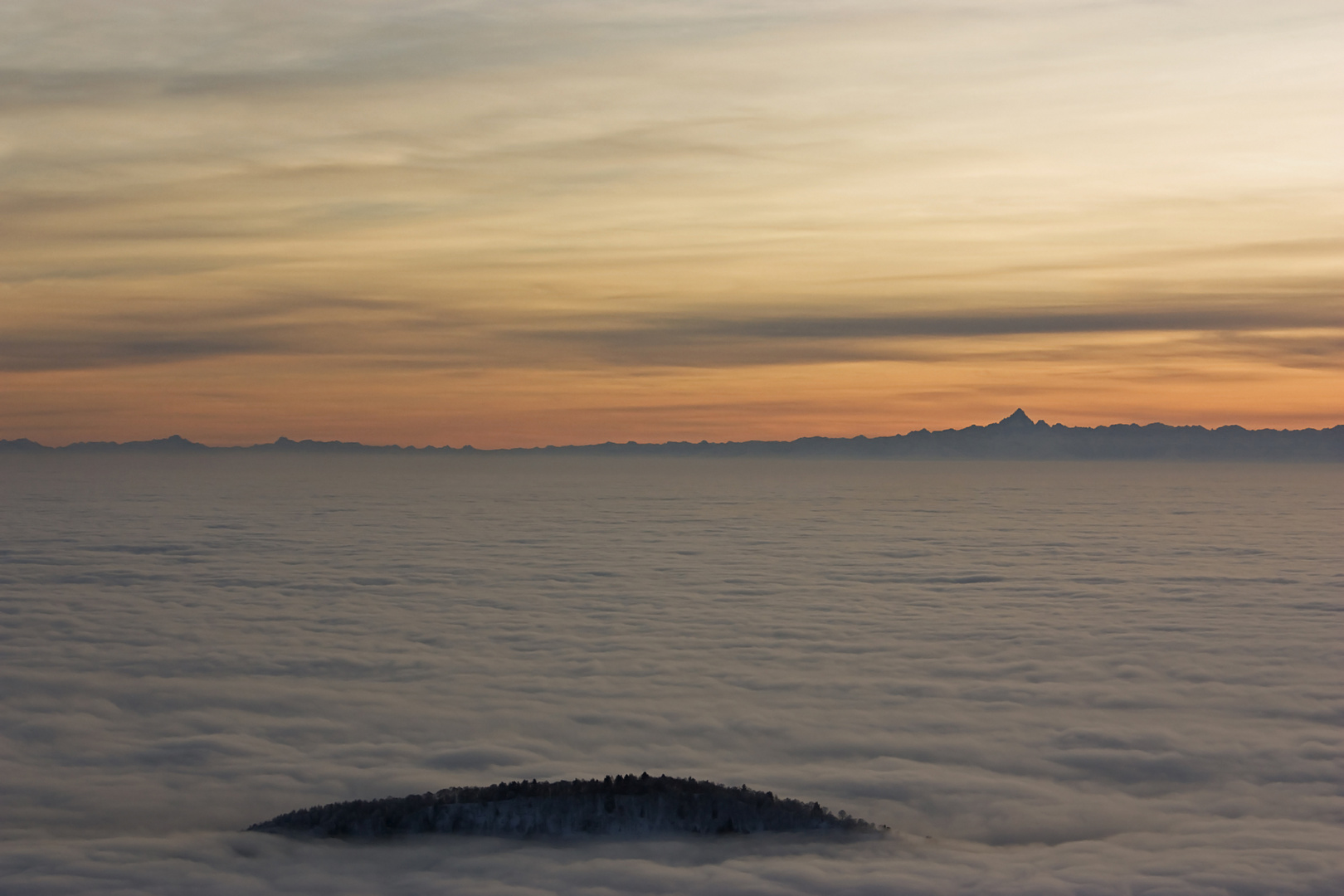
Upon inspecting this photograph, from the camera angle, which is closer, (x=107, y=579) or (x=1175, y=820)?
(x=1175, y=820)

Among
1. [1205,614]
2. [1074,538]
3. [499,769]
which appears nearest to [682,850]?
[499,769]

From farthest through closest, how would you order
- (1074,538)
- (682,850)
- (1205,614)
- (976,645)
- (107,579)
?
(1074,538)
(107,579)
(1205,614)
(976,645)
(682,850)

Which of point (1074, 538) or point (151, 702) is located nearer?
point (151, 702)

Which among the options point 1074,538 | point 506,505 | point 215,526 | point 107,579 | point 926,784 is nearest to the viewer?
point 926,784

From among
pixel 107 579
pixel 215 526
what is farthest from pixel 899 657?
pixel 215 526

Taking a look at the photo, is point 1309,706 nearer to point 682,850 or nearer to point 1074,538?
point 682,850

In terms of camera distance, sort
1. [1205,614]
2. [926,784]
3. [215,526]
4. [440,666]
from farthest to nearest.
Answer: [215,526] → [1205,614] → [440,666] → [926,784]

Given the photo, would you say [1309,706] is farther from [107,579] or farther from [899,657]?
[107,579]
